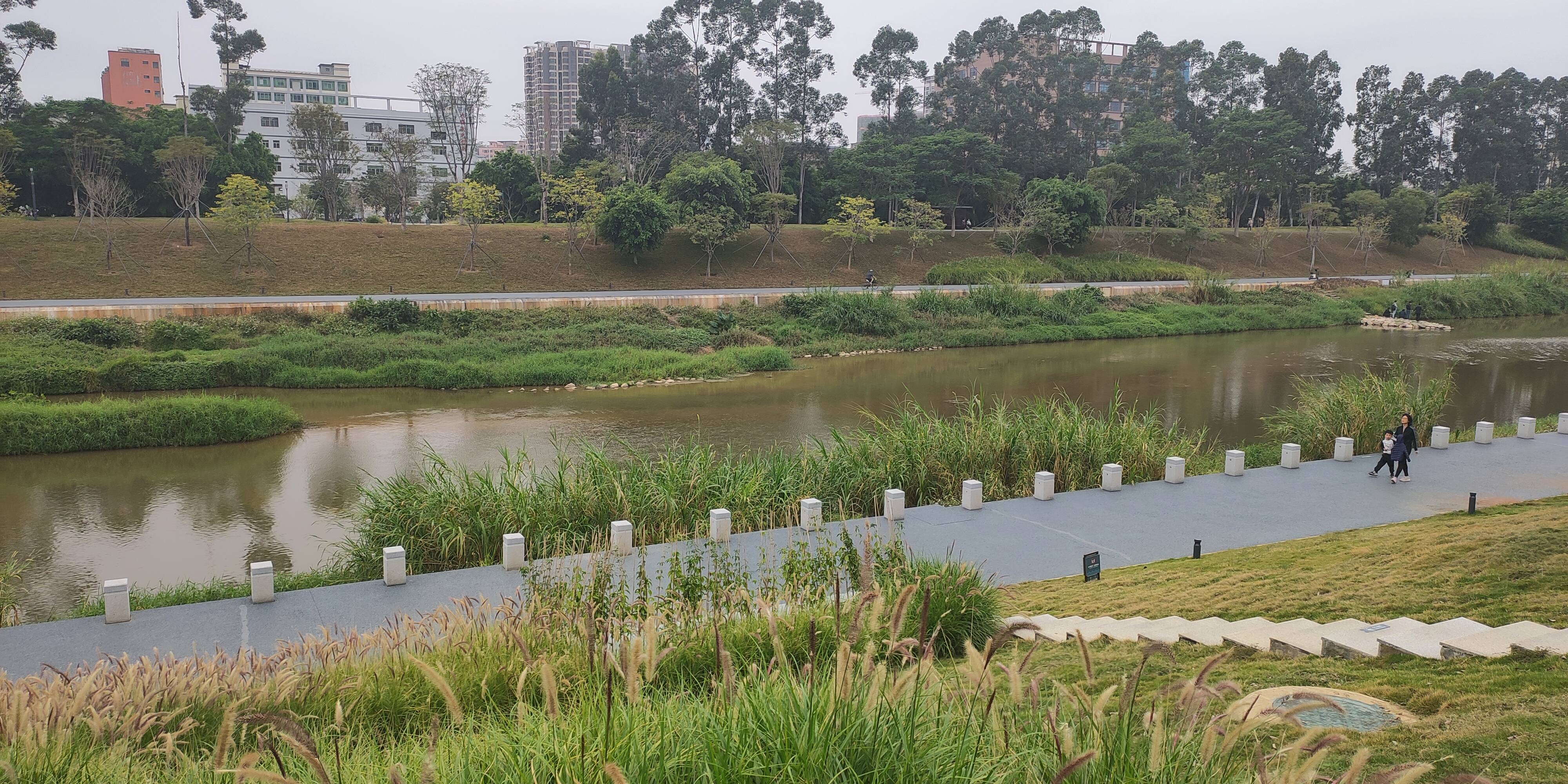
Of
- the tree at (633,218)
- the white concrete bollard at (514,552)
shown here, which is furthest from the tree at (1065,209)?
the white concrete bollard at (514,552)

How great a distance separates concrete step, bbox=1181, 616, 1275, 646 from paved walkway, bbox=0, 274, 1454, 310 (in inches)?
981

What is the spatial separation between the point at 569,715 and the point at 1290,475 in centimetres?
1188

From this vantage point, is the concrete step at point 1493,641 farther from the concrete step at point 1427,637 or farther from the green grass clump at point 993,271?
the green grass clump at point 993,271

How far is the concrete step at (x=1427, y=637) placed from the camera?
5.54 meters

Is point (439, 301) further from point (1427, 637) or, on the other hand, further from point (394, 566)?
A: point (1427, 637)

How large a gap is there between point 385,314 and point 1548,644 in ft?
87.4

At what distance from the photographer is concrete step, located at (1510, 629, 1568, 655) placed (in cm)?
530

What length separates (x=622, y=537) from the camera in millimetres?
9352

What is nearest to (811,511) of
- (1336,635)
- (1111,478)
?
(1111,478)

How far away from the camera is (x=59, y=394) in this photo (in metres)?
21.2

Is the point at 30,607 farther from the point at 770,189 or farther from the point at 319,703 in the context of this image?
the point at 770,189

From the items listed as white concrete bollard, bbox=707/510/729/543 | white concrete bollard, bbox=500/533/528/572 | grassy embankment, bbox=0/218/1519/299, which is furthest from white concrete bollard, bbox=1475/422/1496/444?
grassy embankment, bbox=0/218/1519/299

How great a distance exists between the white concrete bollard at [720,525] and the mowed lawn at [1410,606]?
9.40ft

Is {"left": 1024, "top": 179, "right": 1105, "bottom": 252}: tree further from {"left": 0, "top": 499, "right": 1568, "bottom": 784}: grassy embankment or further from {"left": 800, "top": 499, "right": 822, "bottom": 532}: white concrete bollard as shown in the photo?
{"left": 0, "top": 499, "right": 1568, "bottom": 784}: grassy embankment
